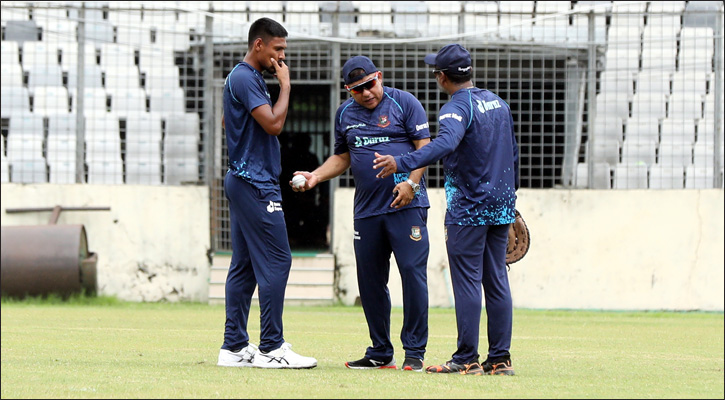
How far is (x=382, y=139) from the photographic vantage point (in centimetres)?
633

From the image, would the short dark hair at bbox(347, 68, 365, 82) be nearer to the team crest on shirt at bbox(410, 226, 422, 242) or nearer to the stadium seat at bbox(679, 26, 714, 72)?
the team crest on shirt at bbox(410, 226, 422, 242)

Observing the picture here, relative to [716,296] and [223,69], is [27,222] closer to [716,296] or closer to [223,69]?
[223,69]

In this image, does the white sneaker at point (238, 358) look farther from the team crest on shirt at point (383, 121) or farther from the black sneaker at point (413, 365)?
the team crest on shirt at point (383, 121)

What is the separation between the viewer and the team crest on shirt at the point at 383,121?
632 cm

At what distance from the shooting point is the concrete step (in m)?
14.0

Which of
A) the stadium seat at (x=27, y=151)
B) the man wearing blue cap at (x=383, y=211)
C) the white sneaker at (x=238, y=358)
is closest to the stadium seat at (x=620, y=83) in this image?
the stadium seat at (x=27, y=151)

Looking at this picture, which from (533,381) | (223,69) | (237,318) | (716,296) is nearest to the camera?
(533,381)

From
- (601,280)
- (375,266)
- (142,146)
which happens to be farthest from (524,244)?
(142,146)

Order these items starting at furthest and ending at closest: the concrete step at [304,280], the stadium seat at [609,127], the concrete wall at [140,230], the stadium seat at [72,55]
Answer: the stadium seat at [72,55], the stadium seat at [609,127], the concrete wall at [140,230], the concrete step at [304,280]

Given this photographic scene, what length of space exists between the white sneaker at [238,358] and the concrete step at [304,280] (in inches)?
303

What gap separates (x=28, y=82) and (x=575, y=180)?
303 inches

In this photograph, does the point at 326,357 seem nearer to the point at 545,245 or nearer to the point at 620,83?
the point at 545,245

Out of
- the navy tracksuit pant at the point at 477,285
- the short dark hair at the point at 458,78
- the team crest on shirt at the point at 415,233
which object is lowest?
the navy tracksuit pant at the point at 477,285

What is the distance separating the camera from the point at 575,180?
1458 cm
